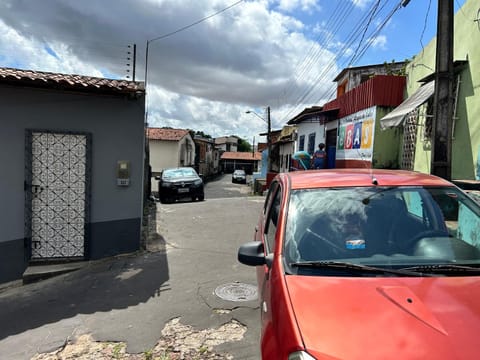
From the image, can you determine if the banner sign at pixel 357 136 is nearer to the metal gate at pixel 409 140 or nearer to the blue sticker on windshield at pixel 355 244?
the metal gate at pixel 409 140

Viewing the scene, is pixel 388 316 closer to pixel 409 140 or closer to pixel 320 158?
pixel 409 140

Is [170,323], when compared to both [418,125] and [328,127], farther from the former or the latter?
[328,127]

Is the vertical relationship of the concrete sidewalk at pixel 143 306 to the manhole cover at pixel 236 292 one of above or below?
below

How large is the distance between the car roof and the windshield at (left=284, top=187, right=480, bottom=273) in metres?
0.07

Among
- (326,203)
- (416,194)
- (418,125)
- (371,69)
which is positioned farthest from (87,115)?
(371,69)

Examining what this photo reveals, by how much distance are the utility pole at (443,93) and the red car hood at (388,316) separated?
12.4ft

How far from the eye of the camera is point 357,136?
444 inches

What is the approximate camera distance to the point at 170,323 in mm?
3877

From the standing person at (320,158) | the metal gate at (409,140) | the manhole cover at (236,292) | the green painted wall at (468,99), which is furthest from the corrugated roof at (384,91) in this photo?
the manhole cover at (236,292)

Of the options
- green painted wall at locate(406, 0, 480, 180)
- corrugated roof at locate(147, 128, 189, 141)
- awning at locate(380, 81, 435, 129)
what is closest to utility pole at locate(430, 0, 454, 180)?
green painted wall at locate(406, 0, 480, 180)

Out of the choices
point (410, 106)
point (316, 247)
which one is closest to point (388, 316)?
point (316, 247)

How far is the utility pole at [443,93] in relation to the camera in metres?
5.10

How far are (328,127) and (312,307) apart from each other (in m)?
13.9

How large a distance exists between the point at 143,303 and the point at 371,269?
334cm
